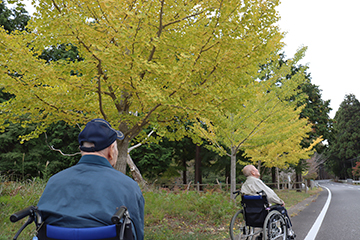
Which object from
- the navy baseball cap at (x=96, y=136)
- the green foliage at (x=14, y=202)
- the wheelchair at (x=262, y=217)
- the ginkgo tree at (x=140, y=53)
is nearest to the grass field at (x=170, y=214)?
the green foliage at (x=14, y=202)

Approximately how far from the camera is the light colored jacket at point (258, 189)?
15.5 ft

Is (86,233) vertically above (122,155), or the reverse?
(122,155)

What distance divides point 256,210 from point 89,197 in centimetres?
389

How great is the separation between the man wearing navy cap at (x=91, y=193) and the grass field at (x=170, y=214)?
3.64 meters

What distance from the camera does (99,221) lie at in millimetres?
1483

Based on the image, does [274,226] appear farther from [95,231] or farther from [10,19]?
[10,19]

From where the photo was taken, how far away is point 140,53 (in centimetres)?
503

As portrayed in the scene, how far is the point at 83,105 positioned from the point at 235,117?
5.55 m

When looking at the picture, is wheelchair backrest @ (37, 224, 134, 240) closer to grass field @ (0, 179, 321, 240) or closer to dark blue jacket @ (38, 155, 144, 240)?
dark blue jacket @ (38, 155, 144, 240)

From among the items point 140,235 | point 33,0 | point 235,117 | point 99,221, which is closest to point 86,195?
point 99,221

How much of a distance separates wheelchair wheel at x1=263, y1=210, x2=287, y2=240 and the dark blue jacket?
342cm

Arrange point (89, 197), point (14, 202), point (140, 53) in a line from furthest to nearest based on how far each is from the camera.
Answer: point (14, 202), point (140, 53), point (89, 197)

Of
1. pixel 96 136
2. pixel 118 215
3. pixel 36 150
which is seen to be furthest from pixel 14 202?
pixel 36 150

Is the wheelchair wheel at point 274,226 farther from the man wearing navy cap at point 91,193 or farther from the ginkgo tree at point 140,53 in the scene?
the man wearing navy cap at point 91,193
